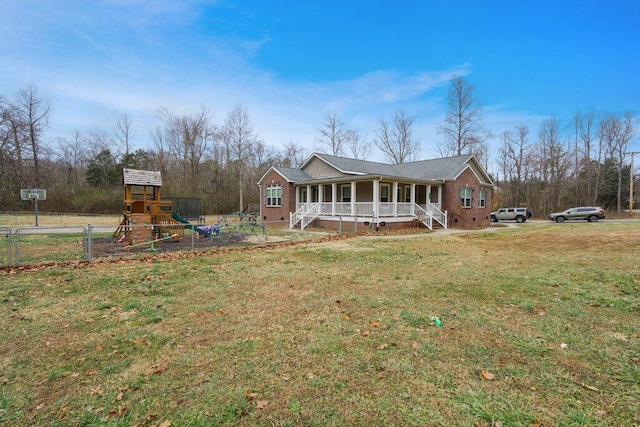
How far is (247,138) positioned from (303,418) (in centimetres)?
3962

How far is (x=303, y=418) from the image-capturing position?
2.44m

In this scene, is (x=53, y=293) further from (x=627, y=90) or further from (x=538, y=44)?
(x=627, y=90)

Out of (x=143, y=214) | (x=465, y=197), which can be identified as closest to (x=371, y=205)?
(x=465, y=197)

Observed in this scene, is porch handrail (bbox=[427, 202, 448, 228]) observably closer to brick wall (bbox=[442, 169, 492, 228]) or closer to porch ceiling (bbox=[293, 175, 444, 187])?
brick wall (bbox=[442, 169, 492, 228])

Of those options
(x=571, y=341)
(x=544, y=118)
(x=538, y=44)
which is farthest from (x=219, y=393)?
(x=544, y=118)

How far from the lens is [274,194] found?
25.9m

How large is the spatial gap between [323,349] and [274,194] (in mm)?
22838

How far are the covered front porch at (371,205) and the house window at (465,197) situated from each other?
1.80 metres

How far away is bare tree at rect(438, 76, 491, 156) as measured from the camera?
39.6m

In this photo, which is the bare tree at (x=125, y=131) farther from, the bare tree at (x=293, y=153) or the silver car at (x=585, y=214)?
the silver car at (x=585, y=214)

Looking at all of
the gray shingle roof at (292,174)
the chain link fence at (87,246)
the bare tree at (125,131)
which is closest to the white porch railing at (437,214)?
the gray shingle roof at (292,174)

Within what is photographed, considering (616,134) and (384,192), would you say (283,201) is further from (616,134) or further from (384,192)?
(616,134)

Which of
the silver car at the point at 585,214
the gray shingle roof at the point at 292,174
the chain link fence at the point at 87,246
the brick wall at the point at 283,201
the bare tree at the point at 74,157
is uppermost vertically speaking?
the bare tree at the point at 74,157

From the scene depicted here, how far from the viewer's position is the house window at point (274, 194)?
25405mm
